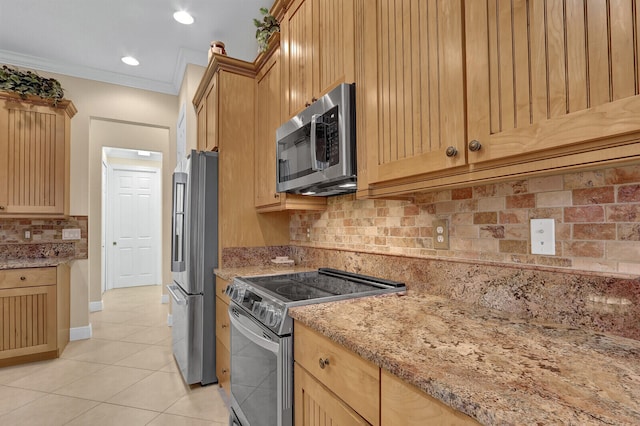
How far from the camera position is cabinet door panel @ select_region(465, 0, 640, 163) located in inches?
25.7

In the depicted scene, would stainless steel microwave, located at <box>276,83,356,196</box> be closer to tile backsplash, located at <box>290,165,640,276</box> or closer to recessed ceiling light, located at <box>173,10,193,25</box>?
tile backsplash, located at <box>290,165,640,276</box>

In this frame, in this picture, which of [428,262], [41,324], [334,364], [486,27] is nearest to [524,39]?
[486,27]

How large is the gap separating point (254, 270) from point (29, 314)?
87.7 inches

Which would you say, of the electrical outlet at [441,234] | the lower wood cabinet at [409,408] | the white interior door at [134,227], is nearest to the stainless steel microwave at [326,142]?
the electrical outlet at [441,234]

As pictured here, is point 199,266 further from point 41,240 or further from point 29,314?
point 41,240

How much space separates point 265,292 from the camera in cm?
150

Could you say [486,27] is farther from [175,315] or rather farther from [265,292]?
[175,315]

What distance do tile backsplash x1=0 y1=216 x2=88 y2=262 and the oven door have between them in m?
2.74

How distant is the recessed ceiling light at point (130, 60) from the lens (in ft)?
11.4

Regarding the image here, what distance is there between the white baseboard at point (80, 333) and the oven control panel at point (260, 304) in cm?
275

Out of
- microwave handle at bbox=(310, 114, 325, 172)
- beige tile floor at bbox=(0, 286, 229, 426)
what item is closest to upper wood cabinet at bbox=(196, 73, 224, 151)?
microwave handle at bbox=(310, 114, 325, 172)

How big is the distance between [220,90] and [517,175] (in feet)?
7.44

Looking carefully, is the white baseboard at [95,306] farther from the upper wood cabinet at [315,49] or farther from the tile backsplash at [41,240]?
the upper wood cabinet at [315,49]

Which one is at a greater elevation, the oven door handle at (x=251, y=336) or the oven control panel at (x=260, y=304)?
the oven control panel at (x=260, y=304)
